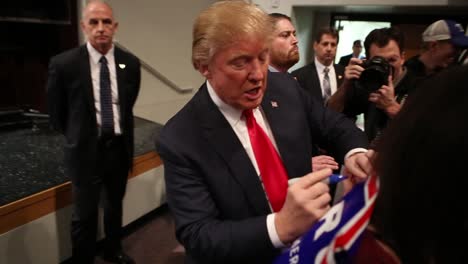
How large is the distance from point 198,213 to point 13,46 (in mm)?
2702

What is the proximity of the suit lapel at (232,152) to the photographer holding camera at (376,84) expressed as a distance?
31.2 inches

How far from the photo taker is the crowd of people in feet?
1.17

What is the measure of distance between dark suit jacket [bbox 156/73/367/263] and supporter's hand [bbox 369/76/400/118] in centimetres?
46

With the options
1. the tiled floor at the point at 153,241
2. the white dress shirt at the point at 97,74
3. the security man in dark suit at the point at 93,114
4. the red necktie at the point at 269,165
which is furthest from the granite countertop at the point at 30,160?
the red necktie at the point at 269,165

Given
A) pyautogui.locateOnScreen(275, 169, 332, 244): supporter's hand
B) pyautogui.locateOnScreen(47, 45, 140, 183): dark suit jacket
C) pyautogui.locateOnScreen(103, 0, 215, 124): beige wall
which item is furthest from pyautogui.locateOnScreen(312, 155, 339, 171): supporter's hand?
pyautogui.locateOnScreen(103, 0, 215, 124): beige wall

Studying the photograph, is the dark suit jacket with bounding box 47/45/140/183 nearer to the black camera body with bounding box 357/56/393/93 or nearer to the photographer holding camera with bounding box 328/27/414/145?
the photographer holding camera with bounding box 328/27/414/145

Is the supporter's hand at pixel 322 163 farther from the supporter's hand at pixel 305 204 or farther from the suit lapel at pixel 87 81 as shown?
the suit lapel at pixel 87 81

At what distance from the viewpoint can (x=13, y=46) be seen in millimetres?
2723

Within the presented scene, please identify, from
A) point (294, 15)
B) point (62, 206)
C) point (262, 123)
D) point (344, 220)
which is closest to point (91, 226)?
point (62, 206)

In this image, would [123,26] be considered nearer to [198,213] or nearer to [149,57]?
[149,57]

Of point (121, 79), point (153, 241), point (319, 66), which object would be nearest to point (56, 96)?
point (121, 79)

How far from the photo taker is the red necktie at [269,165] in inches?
32.1

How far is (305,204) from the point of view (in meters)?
0.58

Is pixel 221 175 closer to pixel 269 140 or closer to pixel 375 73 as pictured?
pixel 269 140
